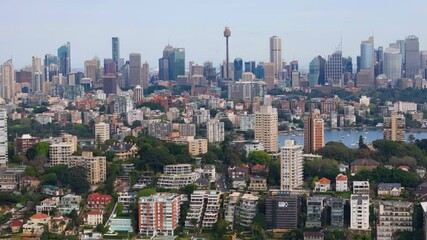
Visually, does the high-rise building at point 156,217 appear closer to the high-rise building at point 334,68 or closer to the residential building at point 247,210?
the residential building at point 247,210

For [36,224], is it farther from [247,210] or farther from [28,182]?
[247,210]

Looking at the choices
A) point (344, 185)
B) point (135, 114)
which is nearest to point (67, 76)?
point (135, 114)

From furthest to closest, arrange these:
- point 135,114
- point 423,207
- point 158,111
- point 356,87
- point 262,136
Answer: point 356,87
point 158,111
point 135,114
point 262,136
point 423,207

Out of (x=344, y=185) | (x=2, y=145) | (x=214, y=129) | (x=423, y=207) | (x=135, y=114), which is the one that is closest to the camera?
(x=423, y=207)

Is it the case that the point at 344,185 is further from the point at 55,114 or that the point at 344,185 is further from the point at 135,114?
the point at 55,114

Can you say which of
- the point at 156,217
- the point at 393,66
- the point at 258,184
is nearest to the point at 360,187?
the point at 258,184

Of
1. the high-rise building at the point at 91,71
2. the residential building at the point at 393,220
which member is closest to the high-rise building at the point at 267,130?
the residential building at the point at 393,220
